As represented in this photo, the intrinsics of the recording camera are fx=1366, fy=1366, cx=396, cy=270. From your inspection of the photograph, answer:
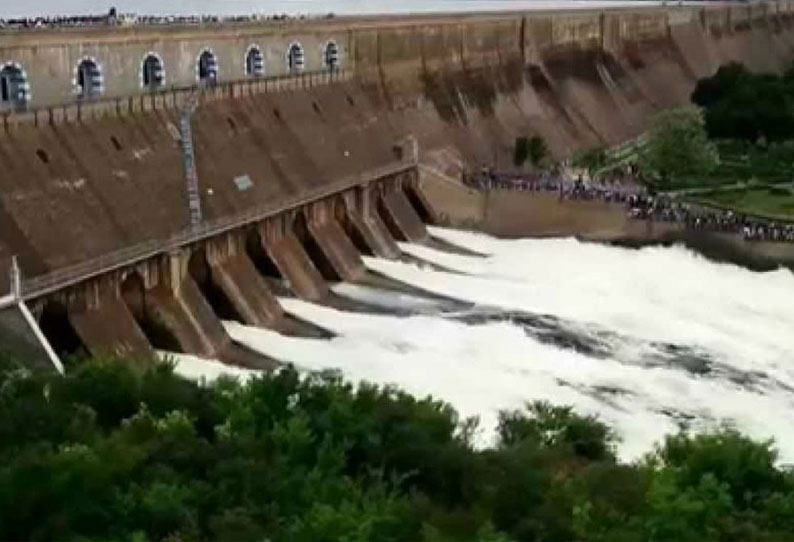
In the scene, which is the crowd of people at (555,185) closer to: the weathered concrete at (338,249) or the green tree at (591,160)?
the green tree at (591,160)

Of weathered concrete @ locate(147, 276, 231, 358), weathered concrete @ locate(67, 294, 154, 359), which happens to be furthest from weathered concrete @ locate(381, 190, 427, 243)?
weathered concrete @ locate(67, 294, 154, 359)

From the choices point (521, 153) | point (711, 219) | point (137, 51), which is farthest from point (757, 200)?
point (137, 51)

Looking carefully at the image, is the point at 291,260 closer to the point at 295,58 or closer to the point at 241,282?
the point at 241,282

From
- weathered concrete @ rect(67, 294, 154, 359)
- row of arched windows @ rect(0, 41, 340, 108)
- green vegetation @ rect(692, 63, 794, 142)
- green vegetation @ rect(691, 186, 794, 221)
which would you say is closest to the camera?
weathered concrete @ rect(67, 294, 154, 359)

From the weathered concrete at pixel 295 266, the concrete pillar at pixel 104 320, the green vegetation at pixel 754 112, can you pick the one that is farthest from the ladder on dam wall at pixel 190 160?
the green vegetation at pixel 754 112

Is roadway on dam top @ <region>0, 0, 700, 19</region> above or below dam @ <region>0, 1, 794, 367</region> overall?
above

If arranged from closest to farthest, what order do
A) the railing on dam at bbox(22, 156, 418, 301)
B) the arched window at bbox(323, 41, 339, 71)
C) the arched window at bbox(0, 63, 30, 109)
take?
the railing on dam at bbox(22, 156, 418, 301), the arched window at bbox(0, 63, 30, 109), the arched window at bbox(323, 41, 339, 71)

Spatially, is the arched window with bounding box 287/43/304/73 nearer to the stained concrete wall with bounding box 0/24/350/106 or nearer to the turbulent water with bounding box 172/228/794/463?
the stained concrete wall with bounding box 0/24/350/106
